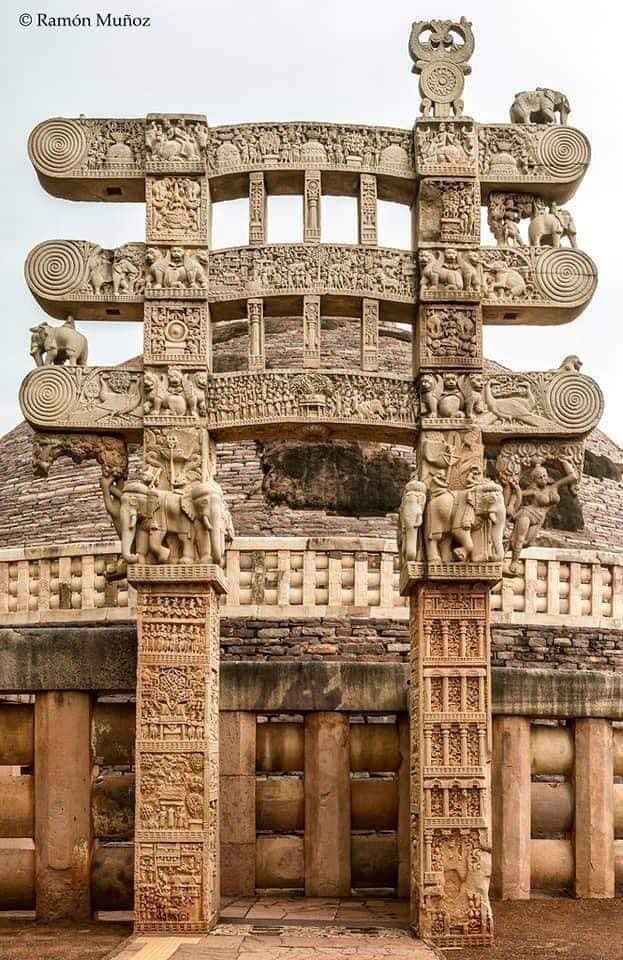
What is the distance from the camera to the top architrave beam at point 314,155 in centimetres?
938

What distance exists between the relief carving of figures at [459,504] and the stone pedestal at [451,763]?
0.72ft

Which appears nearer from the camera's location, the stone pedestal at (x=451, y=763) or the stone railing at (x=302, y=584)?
the stone pedestal at (x=451, y=763)

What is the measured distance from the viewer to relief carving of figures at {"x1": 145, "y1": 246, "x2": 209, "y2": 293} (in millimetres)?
9234

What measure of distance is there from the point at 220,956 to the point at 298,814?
1.89m

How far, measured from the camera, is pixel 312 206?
30.7ft

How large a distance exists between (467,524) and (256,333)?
200 cm

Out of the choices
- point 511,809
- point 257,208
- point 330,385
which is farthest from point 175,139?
point 511,809

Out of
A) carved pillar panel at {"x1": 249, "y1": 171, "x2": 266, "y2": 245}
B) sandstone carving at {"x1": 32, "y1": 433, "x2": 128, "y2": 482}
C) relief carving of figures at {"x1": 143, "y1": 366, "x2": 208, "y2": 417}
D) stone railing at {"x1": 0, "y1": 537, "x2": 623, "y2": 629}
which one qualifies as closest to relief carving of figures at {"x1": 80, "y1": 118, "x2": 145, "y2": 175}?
carved pillar panel at {"x1": 249, "y1": 171, "x2": 266, "y2": 245}

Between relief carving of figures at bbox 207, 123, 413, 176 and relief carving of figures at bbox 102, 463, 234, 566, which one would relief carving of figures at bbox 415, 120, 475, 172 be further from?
relief carving of figures at bbox 102, 463, 234, 566

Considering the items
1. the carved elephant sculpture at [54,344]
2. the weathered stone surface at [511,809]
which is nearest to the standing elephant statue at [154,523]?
the carved elephant sculpture at [54,344]

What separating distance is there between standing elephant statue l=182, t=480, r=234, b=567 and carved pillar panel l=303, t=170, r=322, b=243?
1941 mm

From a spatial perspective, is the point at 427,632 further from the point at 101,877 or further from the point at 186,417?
the point at 101,877

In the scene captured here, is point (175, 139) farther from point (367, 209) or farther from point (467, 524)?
point (467, 524)

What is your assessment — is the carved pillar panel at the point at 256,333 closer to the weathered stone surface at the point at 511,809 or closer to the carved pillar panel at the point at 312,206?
the carved pillar panel at the point at 312,206
